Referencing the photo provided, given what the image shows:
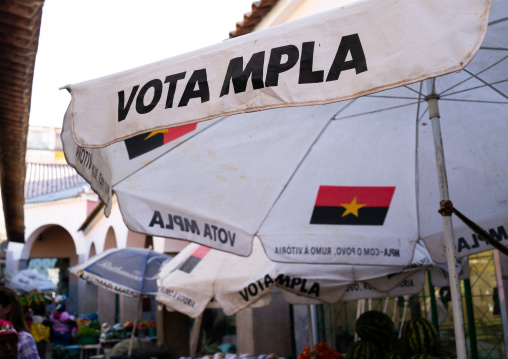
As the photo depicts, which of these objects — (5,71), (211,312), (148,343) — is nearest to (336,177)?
(5,71)

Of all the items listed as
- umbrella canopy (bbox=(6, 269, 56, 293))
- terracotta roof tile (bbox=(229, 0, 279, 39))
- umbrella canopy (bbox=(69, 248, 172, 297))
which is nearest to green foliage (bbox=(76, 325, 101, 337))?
umbrella canopy (bbox=(69, 248, 172, 297))

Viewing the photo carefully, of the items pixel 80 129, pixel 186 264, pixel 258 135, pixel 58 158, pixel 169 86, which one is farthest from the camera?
pixel 58 158

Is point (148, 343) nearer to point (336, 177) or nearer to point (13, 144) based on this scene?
point (13, 144)

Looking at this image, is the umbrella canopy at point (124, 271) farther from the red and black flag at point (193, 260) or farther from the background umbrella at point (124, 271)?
the red and black flag at point (193, 260)

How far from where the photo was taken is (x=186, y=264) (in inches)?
242

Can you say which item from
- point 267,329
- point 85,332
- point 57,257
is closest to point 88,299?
point 57,257

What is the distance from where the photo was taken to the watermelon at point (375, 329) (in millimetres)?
4551

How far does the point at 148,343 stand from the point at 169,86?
380 inches

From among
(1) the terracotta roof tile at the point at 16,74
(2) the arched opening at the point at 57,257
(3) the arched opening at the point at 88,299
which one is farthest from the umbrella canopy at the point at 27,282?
(1) the terracotta roof tile at the point at 16,74

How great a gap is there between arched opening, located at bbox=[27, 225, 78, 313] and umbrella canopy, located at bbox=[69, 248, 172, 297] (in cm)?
2319

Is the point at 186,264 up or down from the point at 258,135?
down

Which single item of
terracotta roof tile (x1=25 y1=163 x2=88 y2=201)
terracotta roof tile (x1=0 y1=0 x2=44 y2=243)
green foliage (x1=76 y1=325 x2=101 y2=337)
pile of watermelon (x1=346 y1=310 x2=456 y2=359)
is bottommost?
green foliage (x1=76 y1=325 x2=101 y2=337)

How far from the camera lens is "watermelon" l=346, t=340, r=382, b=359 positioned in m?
4.36

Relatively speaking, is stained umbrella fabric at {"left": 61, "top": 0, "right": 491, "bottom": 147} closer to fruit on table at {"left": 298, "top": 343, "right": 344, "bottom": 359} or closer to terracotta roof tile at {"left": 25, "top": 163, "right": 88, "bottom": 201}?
fruit on table at {"left": 298, "top": 343, "right": 344, "bottom": 359}
